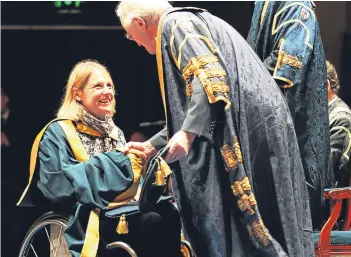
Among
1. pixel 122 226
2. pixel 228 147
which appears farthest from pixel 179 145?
pixel 122 226

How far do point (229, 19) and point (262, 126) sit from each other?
124 inches

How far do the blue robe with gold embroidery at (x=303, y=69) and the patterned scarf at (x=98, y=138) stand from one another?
2.41 feet

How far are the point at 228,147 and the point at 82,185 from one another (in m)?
0.66

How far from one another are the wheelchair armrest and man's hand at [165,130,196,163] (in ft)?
3.22

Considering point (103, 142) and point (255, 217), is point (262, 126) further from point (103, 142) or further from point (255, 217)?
point (103, 142)

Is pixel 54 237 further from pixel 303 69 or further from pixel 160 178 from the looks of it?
pixel 303 69

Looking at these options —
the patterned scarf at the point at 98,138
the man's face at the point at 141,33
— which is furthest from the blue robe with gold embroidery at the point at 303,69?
the patterned scarf at the point at 98,138

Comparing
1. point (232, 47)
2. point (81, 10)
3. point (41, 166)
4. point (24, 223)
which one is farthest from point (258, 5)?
point (81, 10)

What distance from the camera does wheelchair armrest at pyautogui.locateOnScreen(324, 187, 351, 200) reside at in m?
4.07

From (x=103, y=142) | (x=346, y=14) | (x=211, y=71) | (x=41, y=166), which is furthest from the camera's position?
(x=346, y=14)

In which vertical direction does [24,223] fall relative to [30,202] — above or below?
below

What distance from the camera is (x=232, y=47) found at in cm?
354

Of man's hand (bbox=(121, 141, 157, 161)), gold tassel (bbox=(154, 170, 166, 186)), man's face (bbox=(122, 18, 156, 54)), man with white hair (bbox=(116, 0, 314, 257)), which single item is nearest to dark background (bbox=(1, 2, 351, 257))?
man's hand (bbox=(121, 141, 157, 161))

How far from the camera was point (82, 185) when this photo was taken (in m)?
3.77
